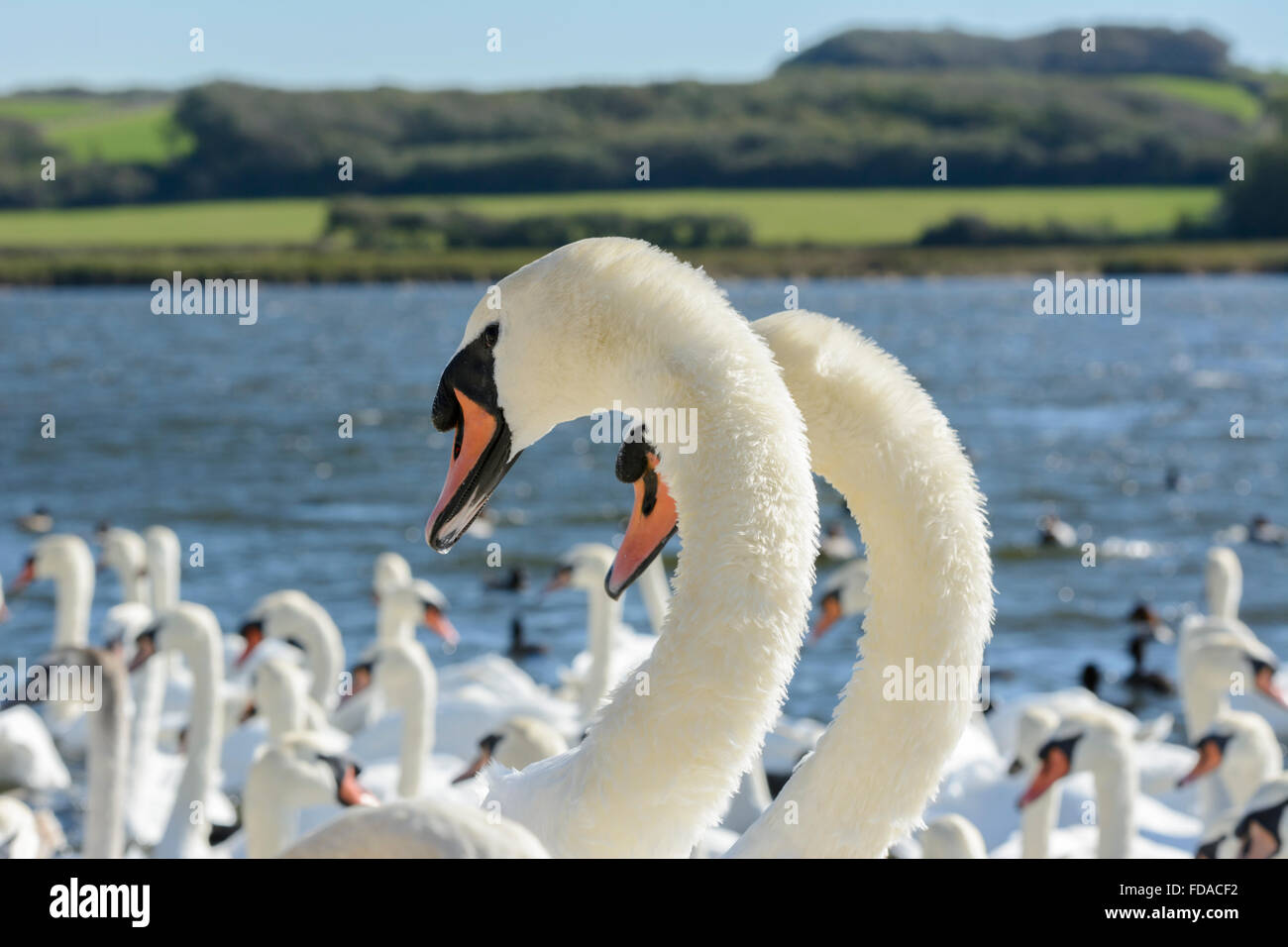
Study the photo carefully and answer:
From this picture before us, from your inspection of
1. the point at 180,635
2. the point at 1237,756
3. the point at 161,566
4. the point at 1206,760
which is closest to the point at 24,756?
the point at 180,635

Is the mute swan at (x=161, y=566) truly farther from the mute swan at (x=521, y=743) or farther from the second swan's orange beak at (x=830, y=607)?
the mute swan at (x=521, y=743)

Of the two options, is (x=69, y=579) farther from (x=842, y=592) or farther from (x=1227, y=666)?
(x=1227, y=666)

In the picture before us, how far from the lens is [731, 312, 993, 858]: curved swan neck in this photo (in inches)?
129

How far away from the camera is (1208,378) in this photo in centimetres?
4359

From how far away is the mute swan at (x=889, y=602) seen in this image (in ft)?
10.8

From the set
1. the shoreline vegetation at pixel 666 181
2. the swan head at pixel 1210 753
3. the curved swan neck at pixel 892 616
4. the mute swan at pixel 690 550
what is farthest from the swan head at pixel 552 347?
the shoreline vegetation at pixel 666 181

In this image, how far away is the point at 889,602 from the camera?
3.38m

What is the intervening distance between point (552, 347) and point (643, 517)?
1.90 ft

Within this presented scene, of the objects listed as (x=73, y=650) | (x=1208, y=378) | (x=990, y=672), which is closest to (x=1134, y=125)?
(x=1208, y=378)

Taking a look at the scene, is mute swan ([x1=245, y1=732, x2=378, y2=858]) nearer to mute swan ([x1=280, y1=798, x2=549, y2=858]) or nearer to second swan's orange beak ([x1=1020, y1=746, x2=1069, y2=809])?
second swan's orange beak ([x1=1020, y1=746, x2=1069, y2=809])

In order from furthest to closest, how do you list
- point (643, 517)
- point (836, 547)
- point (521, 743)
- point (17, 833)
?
point (836, 547), point (521, 743), point (17, 833), point (643, 517)
